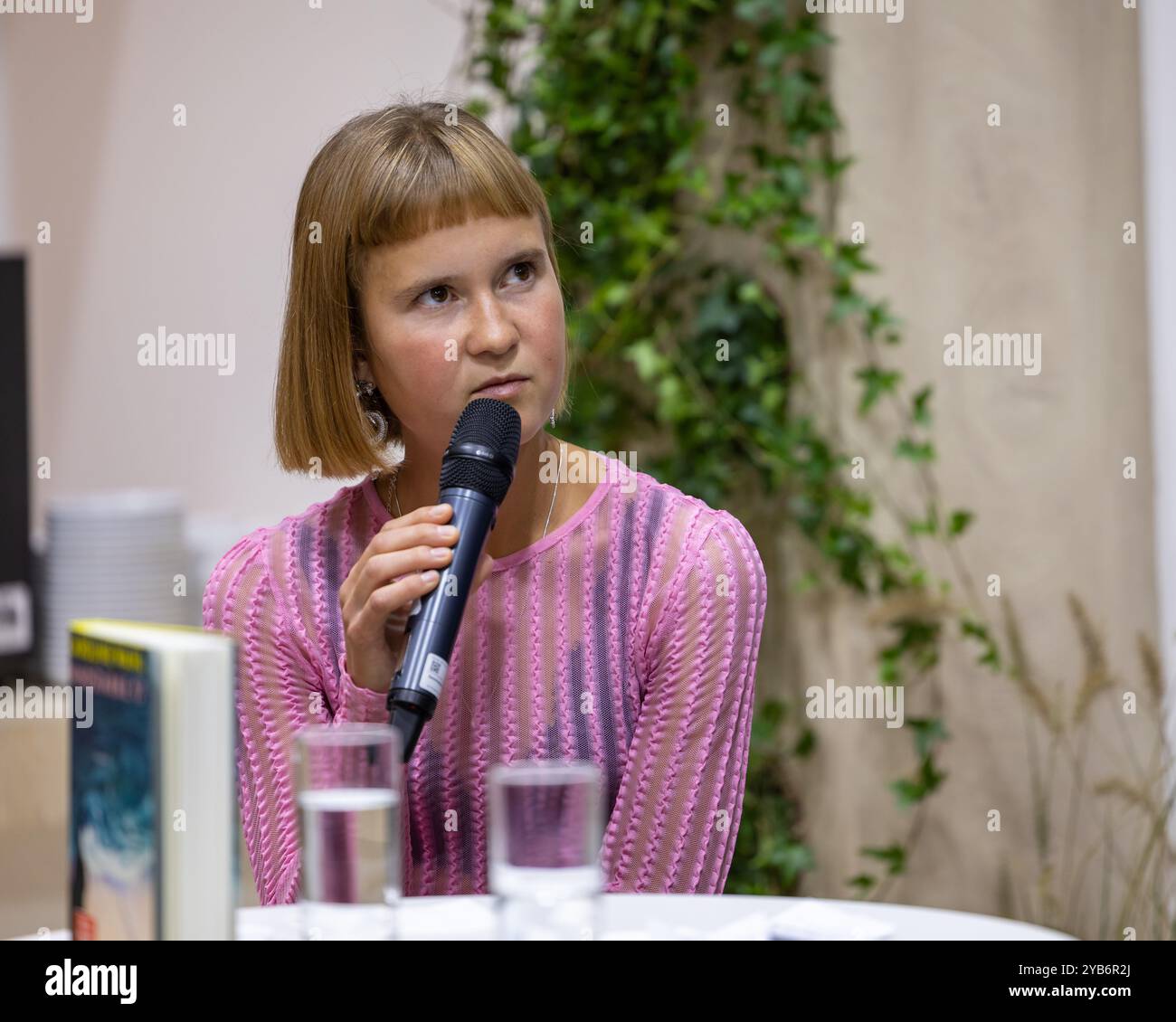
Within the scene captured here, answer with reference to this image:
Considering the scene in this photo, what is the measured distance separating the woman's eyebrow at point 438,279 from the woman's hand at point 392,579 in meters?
0.28

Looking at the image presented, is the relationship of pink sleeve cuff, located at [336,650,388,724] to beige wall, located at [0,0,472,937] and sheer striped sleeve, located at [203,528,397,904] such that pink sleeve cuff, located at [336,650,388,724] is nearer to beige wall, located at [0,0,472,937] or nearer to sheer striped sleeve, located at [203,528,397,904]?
sheer striped sleeve, located at [203,528,397,904]

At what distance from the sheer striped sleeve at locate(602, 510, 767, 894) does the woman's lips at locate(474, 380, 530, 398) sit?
262 millimetres

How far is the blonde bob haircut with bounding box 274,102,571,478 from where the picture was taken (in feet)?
4.21

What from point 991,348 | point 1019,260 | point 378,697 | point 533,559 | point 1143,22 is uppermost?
point 1143,22

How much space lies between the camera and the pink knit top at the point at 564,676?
1.32m

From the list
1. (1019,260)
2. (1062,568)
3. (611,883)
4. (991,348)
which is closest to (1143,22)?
(1019,260)

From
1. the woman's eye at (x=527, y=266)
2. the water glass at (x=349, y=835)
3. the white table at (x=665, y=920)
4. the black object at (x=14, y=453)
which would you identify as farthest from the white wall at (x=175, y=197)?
the water glass at (x=349, y=835)

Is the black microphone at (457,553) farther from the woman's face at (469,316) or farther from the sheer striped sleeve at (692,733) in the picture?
the sheer striped sleeve at (692,733)

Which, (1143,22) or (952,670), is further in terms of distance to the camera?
(952,670)

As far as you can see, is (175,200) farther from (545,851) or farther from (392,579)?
(545,851)
